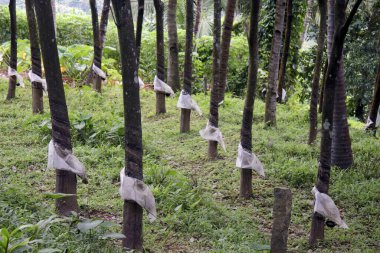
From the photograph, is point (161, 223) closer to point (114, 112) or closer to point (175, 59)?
point (114, 112)

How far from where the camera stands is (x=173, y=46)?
11961mm

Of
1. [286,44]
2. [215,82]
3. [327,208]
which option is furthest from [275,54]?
[327,208]

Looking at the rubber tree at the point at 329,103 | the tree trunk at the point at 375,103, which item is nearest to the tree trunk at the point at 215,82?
the rubber tree at the point at 329,103

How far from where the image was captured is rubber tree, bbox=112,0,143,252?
3977 millimetres

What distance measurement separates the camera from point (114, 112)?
947 cm

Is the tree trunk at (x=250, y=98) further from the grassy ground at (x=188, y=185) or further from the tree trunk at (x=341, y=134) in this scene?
the tree trunk at (x=341, y=134)

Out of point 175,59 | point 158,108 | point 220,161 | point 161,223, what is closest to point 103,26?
point 175,59

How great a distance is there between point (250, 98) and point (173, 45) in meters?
6.31

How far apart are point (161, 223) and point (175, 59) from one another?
771 cm

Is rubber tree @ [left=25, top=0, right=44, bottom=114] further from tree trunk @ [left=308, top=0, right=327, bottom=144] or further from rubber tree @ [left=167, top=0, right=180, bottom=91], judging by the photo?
tree trunk @ [left=308, top=0, right=327, bottom=144]

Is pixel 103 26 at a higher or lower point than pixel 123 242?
higher

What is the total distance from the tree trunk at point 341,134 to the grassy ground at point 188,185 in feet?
0.79

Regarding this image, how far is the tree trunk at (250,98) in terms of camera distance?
565 centimetres

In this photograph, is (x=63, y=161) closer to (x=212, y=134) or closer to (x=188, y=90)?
(x=212, y=134)
